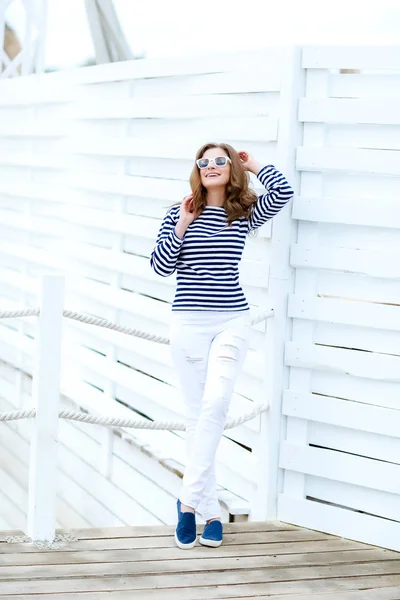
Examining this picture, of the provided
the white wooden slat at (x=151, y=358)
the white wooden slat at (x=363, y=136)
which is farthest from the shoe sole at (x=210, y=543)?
the white wooden slat at (x=363, y=136)

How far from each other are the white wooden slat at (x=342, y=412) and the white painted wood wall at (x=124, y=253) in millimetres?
148

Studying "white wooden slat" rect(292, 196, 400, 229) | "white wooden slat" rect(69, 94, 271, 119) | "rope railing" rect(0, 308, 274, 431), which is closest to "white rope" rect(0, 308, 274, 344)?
"rope railing" rect(0, 308, 274, 431)

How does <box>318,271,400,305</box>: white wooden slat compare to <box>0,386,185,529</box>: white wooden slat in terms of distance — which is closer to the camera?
<box>318,271,400,305</box>: white wooden slat

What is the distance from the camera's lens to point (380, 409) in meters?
3.96

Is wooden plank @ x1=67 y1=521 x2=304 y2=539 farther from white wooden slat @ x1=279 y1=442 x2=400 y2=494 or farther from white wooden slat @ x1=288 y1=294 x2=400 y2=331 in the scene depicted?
white wooden slat @ x1=288 y1=294 x2=400 y2=331

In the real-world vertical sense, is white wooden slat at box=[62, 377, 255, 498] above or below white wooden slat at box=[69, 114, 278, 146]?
below

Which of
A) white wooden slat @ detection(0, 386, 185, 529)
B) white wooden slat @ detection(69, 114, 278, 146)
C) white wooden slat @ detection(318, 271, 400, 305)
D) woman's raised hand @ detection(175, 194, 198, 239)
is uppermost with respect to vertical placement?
white wooden slat @ detection(69, 114, 278, 146)

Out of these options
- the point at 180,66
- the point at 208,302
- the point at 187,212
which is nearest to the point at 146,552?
the point at 208,302

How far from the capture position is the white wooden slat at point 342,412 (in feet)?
12.9

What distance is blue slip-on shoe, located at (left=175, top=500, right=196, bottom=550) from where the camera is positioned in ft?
12.3

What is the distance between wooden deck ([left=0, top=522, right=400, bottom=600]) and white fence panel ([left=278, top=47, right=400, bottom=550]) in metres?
0.23

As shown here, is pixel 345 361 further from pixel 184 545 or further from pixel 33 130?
pixel 33 130

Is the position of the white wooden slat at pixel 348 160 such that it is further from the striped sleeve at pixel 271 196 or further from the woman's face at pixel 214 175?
the woman's face at pixel 214 175

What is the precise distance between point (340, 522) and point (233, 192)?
1427mm
